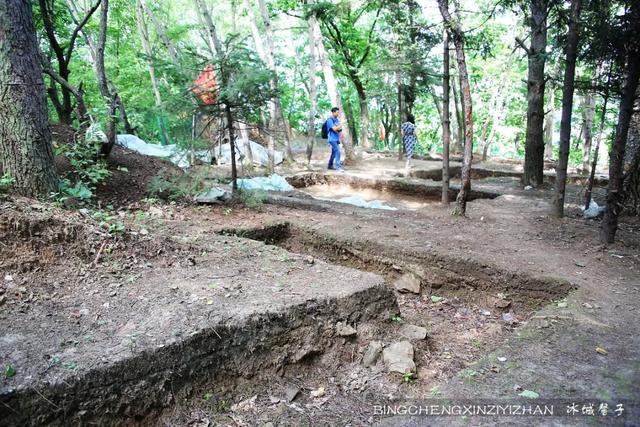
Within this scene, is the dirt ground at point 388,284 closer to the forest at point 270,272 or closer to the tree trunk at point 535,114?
the forest at point 270,272

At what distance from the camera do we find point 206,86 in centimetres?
651

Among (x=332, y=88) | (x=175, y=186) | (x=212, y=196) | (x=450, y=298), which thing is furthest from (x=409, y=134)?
(x=450, y=298)

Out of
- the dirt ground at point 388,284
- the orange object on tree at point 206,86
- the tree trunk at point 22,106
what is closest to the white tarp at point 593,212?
the dirt ground at point 388,284

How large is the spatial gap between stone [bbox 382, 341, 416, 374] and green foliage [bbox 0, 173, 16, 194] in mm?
4199

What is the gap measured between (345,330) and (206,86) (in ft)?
14.7

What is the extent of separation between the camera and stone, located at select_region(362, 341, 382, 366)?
12.1 feet

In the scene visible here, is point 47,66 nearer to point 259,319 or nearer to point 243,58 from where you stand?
point 243,58

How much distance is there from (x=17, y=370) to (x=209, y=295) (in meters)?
1.44

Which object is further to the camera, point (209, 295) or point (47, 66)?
point (47, 66)

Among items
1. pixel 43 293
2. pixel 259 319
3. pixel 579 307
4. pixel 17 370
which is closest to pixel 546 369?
pixel 579 307

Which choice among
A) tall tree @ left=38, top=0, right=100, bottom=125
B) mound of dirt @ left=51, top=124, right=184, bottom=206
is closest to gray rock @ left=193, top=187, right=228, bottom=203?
mound of dirt @ left=51, top=124, right=184, bottom=206

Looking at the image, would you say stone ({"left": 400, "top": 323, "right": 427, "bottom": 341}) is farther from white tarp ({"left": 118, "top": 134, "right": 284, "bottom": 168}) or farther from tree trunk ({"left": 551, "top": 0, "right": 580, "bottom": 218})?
white tarp ({"left": 118, "top": 134, "right": 284, "bottom": 168})

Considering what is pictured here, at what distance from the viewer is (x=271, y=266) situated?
449 cm

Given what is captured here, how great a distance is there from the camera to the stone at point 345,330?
3.78 m
